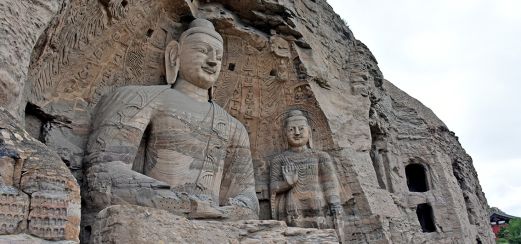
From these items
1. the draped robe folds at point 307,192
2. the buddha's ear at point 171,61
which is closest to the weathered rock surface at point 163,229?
the draped robe folds at point 307,192

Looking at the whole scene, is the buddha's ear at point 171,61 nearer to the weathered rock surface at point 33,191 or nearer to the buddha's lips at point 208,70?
the buddha's lips at point 208,70

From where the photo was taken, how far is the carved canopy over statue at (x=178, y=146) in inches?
158

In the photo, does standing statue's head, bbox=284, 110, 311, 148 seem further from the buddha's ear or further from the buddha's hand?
the buddha's ear

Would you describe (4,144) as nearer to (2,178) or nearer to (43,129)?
(2,178)

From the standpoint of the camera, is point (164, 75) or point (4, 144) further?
point (164, 75)

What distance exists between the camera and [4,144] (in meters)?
2.54

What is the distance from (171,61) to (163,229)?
2.63 m

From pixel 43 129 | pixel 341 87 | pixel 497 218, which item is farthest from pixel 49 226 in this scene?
pixel 497 218

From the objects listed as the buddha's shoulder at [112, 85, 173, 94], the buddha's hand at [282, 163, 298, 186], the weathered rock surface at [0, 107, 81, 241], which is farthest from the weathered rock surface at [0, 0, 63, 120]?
the buddha's hand at [282, 163, 298, 186]

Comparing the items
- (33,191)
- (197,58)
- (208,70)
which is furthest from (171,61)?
(33,191)

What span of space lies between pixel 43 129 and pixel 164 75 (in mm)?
1610

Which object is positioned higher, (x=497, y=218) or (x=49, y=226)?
(x=497, y=218)

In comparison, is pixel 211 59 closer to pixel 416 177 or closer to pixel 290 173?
pixel 290 173

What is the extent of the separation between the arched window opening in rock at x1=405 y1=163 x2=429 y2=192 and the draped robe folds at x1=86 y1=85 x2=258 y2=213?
23.1 feet
